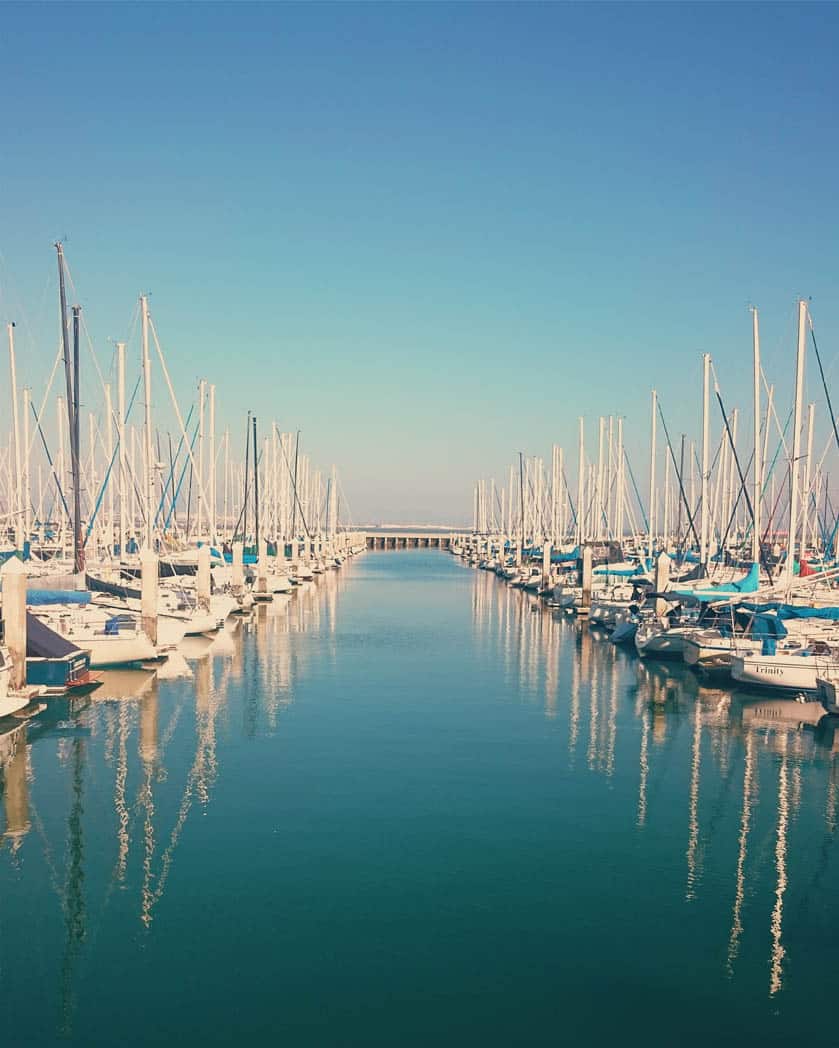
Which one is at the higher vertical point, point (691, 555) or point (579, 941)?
point (691, 555)

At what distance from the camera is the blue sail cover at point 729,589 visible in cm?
4900

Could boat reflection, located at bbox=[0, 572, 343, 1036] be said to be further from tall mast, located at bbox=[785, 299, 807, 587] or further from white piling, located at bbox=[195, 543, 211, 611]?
tall mast, located at bbox=[785, 299, 807, 587]

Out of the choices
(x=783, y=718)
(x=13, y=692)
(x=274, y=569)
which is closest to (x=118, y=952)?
(x=13, y=692)

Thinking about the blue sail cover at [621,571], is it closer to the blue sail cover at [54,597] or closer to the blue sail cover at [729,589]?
the blue sail cover at [729,589]

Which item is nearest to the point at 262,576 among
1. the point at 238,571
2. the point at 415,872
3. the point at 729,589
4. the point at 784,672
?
the point at 238,571

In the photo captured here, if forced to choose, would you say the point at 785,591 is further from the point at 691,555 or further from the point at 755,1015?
the point at 691,555

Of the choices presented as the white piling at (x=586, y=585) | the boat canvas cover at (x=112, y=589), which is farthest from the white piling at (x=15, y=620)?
the white piling at (x=586, y=585)

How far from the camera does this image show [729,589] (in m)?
50.0

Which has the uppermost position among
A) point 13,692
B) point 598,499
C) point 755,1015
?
point 598,499

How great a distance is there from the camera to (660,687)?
45.2 metres

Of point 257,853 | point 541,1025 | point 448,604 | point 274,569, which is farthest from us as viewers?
point 274,569

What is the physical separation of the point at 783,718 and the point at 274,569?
2708 inches

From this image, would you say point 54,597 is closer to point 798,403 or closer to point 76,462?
point 76,462

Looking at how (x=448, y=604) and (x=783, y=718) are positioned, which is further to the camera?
(x=448, y=604)
